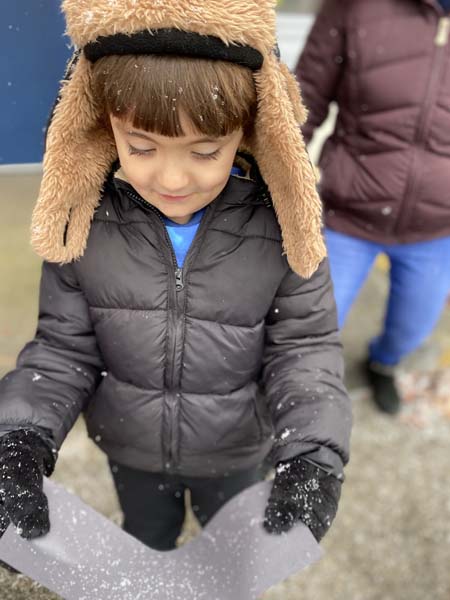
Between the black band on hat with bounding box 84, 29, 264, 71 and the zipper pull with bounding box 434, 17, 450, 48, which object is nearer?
the black band on hat with bounding box 84, 29, 264, 71

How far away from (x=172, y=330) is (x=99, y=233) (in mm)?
239

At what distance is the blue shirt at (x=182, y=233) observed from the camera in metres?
1.28

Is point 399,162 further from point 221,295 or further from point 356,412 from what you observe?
point 356,412

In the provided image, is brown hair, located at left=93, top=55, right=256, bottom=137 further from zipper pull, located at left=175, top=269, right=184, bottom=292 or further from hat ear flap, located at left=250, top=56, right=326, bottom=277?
zipper pull, located at left=175, top=269, right=184, bottom=292

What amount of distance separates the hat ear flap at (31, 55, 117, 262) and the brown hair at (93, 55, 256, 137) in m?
0.09

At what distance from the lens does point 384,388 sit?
8.99 feet

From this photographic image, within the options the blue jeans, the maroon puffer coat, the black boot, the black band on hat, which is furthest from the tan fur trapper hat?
the black boot

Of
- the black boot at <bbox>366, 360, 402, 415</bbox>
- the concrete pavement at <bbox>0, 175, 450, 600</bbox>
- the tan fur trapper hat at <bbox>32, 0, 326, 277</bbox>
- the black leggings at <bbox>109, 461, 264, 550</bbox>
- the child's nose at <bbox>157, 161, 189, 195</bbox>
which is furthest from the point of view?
the black boot at <bbox>366, 360, 402, 415</bbox>

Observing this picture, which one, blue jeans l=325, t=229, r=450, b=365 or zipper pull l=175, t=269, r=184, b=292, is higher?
zipper pull l=175, t=269, r=184, b=292

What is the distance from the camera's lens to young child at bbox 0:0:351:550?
101cm

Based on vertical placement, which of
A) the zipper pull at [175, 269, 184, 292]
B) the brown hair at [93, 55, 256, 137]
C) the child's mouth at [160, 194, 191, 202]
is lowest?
the zipper pull at [175, 269, 184, 292]

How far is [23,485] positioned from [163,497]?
61 cm

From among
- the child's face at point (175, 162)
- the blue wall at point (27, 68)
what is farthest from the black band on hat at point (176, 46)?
the blue wall at point (27, 68)

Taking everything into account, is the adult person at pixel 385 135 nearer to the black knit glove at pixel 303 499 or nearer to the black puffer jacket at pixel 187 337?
the black puffer jacket at pixel 187 337
